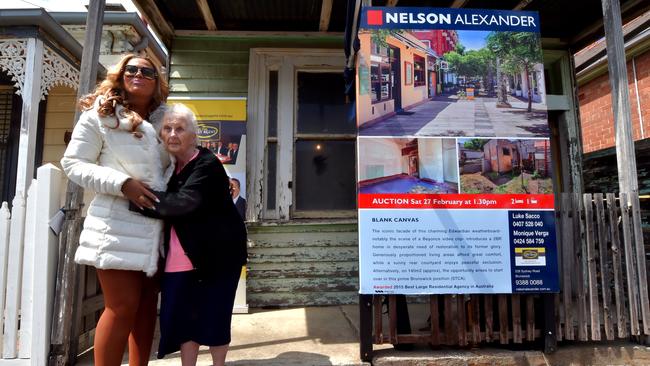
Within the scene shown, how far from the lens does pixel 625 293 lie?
2959mm

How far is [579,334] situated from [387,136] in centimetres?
192

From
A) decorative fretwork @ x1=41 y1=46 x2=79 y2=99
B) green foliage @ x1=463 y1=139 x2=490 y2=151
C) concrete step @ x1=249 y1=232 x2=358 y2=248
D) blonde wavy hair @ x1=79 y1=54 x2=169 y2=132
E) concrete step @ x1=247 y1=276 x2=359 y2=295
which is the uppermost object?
decorative fretwork @ x1=41 y1=46 x2=79 y2=99

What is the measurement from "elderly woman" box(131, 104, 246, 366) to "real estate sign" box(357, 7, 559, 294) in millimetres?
952

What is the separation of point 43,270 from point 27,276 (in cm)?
13

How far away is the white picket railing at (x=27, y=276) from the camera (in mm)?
2447

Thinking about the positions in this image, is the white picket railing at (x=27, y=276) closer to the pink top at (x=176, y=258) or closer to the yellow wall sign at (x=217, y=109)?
the pink top at (x=176, y=258)

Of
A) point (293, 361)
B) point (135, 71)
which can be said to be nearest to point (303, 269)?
point (293, 361)

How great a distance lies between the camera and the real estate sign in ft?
8.62

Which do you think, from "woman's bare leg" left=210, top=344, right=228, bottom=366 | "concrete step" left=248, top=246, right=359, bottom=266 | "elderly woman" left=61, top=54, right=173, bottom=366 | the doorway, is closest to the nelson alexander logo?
the doorway

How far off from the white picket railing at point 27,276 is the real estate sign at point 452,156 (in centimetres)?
196

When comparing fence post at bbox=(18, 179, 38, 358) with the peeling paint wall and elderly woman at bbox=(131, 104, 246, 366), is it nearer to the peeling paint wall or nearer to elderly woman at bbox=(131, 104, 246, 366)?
elderly woman at bbox=(131, 104, 246, 366)

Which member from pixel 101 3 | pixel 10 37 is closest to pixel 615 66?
pixel 101 3

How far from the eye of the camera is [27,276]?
8.18 ft

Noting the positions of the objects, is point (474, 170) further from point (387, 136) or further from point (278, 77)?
point (278, 77)
